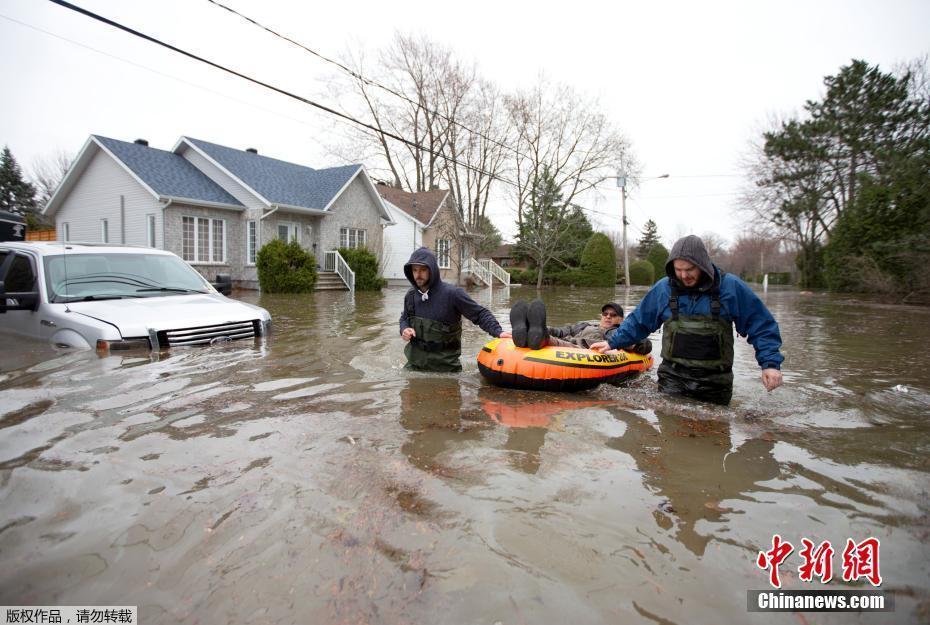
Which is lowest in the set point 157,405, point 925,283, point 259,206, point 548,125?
point 157,405

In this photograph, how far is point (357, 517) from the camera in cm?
253

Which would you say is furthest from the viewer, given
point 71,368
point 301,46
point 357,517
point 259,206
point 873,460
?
point 259,206

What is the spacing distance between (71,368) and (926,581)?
22.0 feet

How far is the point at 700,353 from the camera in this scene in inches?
176

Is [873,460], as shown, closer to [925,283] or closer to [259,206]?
[925,283]

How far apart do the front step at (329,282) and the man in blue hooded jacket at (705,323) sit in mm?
18298

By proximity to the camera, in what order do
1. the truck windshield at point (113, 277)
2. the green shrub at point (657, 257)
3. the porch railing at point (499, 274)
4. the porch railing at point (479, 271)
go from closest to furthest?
the truck windshield at point (113, 277), the porch railing at point (479, 271), the porch railing at point (499, 274), the green shrub at point (657, 257)

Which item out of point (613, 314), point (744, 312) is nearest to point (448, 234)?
point (613, 314)

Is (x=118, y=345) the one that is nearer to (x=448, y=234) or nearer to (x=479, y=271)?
(x=448, y=234)

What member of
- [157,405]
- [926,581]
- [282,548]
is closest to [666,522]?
[926,581]

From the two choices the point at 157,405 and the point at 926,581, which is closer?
the point at 926,581

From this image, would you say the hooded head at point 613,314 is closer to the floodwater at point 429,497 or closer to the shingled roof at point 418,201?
the floodwater at point 429,497

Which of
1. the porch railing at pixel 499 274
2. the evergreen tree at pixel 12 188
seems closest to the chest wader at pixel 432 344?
the porch railing at pixel 499 274

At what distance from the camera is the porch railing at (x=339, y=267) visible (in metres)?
22.1
